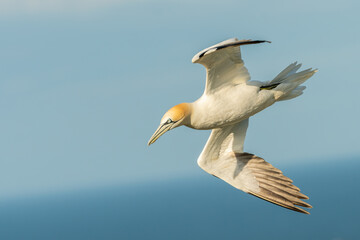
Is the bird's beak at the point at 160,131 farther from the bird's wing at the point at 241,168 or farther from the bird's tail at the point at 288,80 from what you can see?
the bird's tail at the point at 288,80

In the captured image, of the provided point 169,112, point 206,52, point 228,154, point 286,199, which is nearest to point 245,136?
point 228,154

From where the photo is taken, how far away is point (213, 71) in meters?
14.6

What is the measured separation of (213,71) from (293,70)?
7.46 feet

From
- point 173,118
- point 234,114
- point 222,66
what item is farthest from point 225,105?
point 173,118

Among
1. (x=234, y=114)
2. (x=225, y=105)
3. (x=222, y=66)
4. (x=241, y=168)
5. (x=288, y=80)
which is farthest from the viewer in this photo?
(x=241, y=168)

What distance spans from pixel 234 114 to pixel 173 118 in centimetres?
145

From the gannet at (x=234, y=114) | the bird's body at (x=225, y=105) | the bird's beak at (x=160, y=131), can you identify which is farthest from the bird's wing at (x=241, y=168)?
the bird's beak at (x=160, y=131)

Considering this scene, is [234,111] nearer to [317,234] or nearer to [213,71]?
[213,71]

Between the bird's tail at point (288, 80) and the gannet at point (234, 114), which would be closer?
the gannet at point (234, 114)

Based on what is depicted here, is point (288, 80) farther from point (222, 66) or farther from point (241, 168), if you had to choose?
point (241, 168)

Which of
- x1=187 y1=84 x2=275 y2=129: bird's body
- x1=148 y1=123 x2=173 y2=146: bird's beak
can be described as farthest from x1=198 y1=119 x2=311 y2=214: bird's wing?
x1=148 y1=123 x2=173 y2=146: bird's beak

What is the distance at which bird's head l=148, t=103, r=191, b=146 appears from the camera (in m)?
14.8

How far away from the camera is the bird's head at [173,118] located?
48.6 feet

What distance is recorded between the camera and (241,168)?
683 inches
